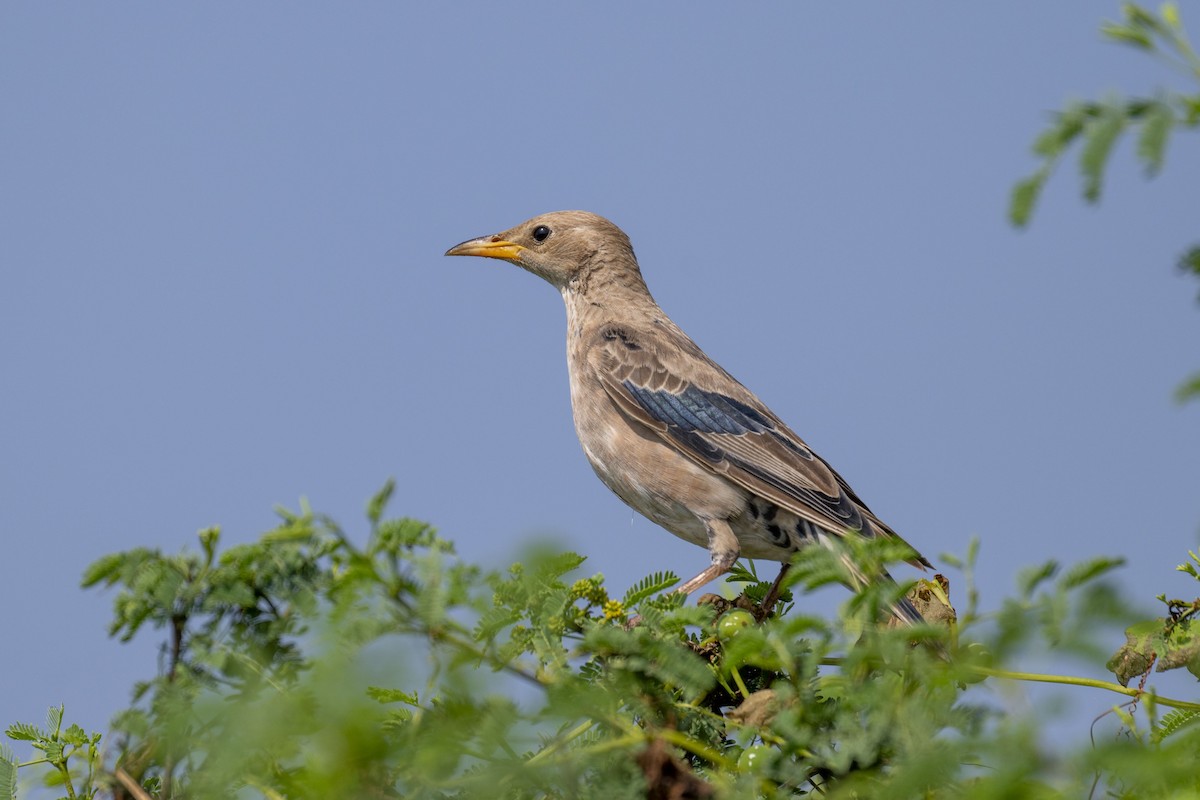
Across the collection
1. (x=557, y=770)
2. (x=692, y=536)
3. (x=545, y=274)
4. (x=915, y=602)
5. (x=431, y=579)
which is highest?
(x=545, y=274)

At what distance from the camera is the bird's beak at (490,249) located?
10016mm

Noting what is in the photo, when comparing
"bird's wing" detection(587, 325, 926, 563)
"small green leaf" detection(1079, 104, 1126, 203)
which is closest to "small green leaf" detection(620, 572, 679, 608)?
"small green leaf" detection(1079, 104, 1126, 203)

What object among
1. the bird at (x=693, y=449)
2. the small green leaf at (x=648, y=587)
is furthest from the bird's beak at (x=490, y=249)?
the small green leaf at (x=648, y=587)

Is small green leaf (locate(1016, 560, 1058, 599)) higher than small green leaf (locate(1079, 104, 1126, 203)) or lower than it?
lower

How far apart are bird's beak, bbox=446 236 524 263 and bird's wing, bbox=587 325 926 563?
1.16 m

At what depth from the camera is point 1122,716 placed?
3.20 m

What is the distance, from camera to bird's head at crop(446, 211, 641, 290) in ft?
32.6

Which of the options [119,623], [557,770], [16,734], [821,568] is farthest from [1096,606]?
[16,734]

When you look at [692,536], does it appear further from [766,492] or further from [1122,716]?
[1122,716]

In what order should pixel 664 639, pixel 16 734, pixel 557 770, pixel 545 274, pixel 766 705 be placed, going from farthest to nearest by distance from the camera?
1. pixel 545 274
2. pixel 16 734
3. pixel 664 639
4. pixel 766 705
5. pixel 557 770

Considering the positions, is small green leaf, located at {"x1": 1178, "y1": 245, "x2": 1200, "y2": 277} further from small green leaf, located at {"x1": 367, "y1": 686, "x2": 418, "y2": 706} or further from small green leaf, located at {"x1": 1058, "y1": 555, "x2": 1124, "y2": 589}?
small green leaf, located at {"x1": 367, "y1": 686, "x2": 418, "y2": 706}

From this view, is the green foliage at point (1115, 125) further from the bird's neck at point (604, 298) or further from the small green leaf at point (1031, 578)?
the bird's neck at point (604, 298)

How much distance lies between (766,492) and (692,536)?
0.63 metres

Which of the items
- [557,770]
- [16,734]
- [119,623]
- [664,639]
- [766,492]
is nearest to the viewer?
[557,770]
